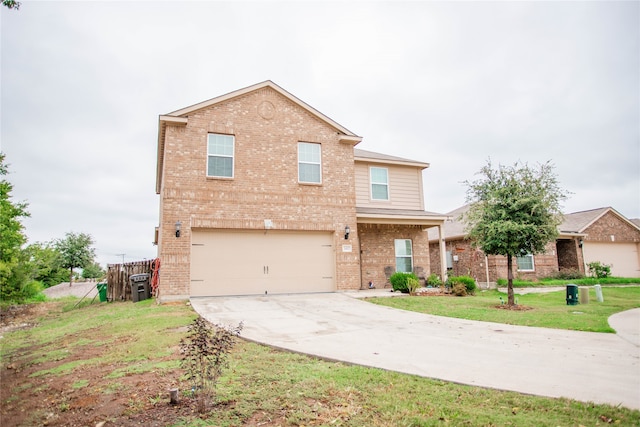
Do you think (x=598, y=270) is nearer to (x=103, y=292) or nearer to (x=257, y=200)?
(x=257, y=200)

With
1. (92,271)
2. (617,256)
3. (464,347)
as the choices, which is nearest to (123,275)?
(464,347)

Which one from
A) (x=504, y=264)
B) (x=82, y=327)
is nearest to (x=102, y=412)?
(x=82, y=327)

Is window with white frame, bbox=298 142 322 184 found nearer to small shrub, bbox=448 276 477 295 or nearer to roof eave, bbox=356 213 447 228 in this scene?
roof eave, bbox=356 213 447 228

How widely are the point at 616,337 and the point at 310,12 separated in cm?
1319

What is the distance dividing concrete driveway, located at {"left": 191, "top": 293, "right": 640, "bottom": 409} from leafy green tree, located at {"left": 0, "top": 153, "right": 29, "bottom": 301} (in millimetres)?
11393

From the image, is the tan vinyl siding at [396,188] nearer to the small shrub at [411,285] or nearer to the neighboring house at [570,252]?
the neighboring house at [570,252]

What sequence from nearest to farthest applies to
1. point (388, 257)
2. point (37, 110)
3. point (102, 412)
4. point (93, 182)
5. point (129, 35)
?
point (102, 412) → point (129, 35) → point (37, 110) → point (388, 257) → point (93, 182)

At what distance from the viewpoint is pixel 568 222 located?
25.6 m

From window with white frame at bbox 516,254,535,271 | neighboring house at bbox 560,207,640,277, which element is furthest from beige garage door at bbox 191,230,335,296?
neighboring house at bbox 560,207,640,277

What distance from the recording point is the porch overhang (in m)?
15.8

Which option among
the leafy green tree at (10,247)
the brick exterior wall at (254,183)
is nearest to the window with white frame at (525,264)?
the brick exterior wall at (254,183)

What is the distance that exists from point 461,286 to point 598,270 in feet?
45.2

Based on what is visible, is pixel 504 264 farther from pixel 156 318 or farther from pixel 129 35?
pixel 129 35

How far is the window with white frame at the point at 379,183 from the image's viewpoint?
699 inches
